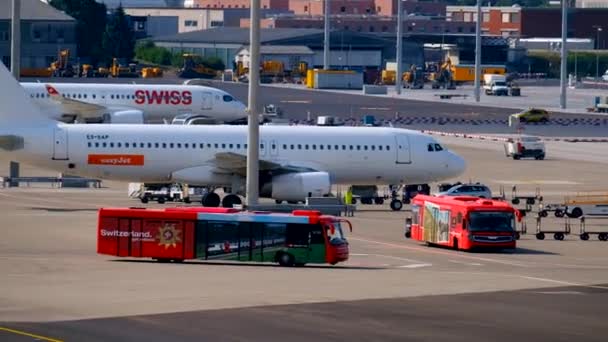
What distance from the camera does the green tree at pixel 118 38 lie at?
626ft

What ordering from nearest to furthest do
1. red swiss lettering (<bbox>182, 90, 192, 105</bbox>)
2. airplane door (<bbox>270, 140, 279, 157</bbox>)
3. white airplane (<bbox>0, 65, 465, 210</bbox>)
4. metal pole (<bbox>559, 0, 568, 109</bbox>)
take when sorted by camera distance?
white airplane (<bbox>0, 65, 465, 210</bbox>) → airplane door (<bbox>270, 140, 279, 157</bbox>) → red swiss lettering (<bbox>182, 90, 192, 105</bbox>) → metal pole (<bbox>559, 0, 568, 109</bbox>)

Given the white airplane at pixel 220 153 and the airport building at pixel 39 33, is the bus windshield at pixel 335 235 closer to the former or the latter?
the white airplane at pixel 220 153

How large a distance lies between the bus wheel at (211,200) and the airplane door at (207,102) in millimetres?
38204

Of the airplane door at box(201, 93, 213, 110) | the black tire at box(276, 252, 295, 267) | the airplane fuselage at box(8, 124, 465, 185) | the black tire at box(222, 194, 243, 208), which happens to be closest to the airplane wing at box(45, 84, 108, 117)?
the airplane door at box(201, 93, 213, 110)

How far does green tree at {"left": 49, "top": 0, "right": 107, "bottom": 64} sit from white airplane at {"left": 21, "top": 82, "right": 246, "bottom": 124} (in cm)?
8428

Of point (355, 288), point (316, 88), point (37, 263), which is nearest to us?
point (355, 288)

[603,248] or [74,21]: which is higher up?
[74,21]

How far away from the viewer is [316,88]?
16825cm

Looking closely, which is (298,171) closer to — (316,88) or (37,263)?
(37,263)

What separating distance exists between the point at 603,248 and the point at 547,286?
13169 mm

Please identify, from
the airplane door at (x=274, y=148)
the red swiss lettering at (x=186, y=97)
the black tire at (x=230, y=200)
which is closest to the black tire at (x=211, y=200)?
the black tire at (x=230, y=200)

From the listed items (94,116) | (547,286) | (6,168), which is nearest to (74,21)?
(94,116)

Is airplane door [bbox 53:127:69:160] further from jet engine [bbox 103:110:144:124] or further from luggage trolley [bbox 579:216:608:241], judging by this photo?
jet engine [bbox 103:110:144:124]

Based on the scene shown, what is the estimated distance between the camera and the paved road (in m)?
34.4
